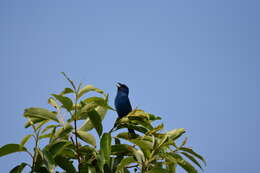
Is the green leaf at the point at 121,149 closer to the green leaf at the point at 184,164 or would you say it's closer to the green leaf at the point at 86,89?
the green leaf at the point at 184,164

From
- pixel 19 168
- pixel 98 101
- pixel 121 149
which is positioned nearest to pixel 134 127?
pixel 121 149

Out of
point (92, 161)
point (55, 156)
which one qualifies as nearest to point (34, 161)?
point (55, 156)

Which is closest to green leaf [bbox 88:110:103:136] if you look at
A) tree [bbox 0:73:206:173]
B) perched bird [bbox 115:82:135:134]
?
tree [bbox 0:73:206:173]

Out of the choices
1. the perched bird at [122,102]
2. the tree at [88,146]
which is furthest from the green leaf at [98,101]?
the perched bird at [122,102]

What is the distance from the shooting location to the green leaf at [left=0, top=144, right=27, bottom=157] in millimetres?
2562

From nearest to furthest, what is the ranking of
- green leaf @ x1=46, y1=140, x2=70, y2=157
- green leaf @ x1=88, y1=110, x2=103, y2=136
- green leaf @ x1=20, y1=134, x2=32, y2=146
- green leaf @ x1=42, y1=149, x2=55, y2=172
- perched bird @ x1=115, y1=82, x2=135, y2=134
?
green leaf @ x1=42, y1=149, x2=55, y2=172
green leaf @ x1=46, y1=140, x2=70, y2=157
green leaf @ x1=20, y1=134, x2=32, y2=146
green leaf @ x1=88, y1=110, x2=103, y2=136
perched bird @ x1=115, y1=82, x2=135, y2=134

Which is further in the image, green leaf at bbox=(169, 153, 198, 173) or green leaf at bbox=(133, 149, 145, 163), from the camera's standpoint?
green leaf at bbox=(169, 153, 198, 173)

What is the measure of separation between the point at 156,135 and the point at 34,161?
98cm

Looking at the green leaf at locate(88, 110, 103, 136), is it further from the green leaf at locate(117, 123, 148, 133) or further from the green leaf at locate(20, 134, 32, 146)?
the green leaf at locate(20, 134, 32, 146)

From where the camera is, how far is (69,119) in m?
2.89

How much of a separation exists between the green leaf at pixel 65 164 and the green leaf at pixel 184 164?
754 mm

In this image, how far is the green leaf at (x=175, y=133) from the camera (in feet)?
9.37

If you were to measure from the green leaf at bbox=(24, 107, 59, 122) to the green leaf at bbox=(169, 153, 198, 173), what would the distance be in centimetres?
96

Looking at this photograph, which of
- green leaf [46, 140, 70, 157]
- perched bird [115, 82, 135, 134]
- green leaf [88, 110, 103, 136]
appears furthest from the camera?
perched bird [115, 82, 135, 134]
